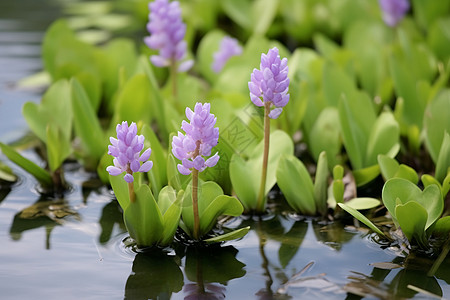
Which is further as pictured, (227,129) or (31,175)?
(31,175)

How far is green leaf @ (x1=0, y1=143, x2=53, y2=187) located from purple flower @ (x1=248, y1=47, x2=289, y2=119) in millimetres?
658

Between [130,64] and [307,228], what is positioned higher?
[130,64]

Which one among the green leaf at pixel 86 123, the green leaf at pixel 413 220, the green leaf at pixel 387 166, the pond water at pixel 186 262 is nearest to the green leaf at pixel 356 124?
the green leaf at pixel 387 166

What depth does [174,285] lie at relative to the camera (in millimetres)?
1251

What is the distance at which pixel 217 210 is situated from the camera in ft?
4.41

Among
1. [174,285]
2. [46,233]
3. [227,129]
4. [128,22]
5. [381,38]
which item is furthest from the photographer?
[128,22]

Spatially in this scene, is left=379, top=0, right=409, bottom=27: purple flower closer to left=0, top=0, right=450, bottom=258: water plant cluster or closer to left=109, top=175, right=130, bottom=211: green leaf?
left=0, top=0, right=450, bottom=258: water plant cluster

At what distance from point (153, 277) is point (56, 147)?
20.6 inches

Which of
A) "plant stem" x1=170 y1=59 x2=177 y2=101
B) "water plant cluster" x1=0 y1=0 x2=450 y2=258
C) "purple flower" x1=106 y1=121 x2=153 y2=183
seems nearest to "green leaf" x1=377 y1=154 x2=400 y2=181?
"water plant cluster" x1=0 y1=0 x2=450 y2=258

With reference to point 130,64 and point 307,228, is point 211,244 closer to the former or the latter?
point 307,228

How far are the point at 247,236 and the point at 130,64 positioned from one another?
1055 millimetres

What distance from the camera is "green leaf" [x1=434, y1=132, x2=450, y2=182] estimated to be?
4.90 feet

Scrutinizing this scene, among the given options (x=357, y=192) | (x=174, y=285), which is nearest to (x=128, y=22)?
(x=357, y=192)

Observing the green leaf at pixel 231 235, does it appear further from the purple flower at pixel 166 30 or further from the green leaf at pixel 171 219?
the purple flower at pixel 166 30
